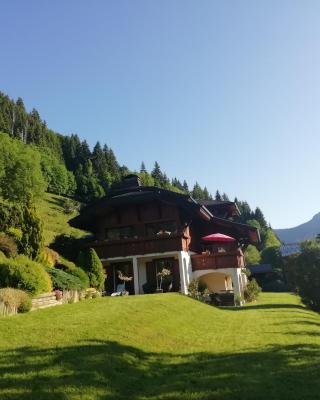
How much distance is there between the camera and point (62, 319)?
1367cm

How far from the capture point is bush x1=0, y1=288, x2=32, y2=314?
14.0 meters

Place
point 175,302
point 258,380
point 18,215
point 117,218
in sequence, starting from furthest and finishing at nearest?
point 18,215 → point 117,218 → point 175,302 → point 258,380

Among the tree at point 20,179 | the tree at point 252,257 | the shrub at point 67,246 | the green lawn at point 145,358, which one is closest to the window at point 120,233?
the shrub at point 67,246

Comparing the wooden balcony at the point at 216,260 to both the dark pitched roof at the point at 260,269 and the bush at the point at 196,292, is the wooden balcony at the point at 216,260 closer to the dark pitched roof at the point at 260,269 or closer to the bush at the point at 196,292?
the bush at the point at 196,292

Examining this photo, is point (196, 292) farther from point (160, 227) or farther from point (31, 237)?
point (31, 237)

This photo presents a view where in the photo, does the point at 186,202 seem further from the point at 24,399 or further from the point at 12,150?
the point at 12,150

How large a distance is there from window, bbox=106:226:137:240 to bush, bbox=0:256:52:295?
17237mm

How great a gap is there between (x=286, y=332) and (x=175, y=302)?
6.31 meters

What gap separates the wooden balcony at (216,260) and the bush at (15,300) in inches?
736

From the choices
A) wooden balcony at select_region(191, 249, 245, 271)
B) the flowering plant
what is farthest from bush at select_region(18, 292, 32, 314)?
wooden balcony at select_region(191, 249, 245, 271)

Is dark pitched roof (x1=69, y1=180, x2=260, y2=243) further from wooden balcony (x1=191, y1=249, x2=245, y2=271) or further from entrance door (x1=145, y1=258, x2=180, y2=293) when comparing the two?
entrance door (x1=145, y1=258, x2=180, y2=293)

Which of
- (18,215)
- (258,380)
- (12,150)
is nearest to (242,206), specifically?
(12,150)

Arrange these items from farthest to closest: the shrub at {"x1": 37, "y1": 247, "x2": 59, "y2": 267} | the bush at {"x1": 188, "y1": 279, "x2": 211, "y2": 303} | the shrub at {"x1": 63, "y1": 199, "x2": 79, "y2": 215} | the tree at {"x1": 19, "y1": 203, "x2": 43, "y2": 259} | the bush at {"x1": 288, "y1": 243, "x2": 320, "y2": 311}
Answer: the shrub at {"x1": 63, "y1": 199, "x2": 79, "y2": 215}, the bush at {"x1": 188, "y1": 279, "x2": 211, "y2": 303}, the bush at {"x1": 288, "y1": 243, "x2": 320, "y2": 311}, the shrub at {"x1": 37, "y1": 247, "x2": 59, "y2": 267}, the tree at {"x1": 19, "y1": 203, "x2": 43, "y2": 259}

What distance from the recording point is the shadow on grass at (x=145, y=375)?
8.31m
